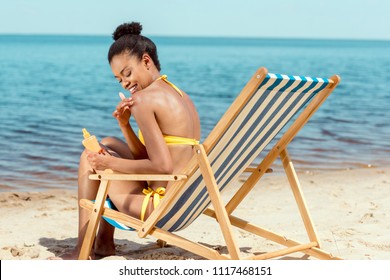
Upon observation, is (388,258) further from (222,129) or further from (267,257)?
(222,129)

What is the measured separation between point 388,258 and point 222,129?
5.09ft

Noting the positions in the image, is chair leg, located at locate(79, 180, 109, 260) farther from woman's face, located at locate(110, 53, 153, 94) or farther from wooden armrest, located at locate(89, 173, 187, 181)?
woman's face, located at locate(110, 53, 153, 94)

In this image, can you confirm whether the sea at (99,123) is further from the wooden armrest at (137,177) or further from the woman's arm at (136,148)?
the wooden armrest at (137,177)

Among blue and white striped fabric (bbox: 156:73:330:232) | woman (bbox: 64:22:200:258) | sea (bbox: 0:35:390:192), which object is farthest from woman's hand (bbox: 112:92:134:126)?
sea (bbox: 0:35:390:192)

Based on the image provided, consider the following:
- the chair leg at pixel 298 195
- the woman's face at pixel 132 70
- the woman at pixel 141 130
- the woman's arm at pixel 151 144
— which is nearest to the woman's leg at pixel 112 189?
the woman at pixel 141 130

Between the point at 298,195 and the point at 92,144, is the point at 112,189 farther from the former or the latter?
the point at 298,195

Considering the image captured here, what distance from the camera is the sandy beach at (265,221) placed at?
450 centimetres

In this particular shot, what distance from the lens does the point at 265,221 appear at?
17.7 ft

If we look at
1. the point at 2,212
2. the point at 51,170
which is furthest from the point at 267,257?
the point at 51,170

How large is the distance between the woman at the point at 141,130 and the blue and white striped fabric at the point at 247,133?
16 centimetres

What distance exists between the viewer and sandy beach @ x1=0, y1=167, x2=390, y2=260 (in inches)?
177

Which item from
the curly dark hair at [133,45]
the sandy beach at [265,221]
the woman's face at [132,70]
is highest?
the curly dark hair at [133,45]

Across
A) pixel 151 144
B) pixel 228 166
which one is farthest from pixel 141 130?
pixel 228 166

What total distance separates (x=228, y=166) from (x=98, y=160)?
27.4 inches
